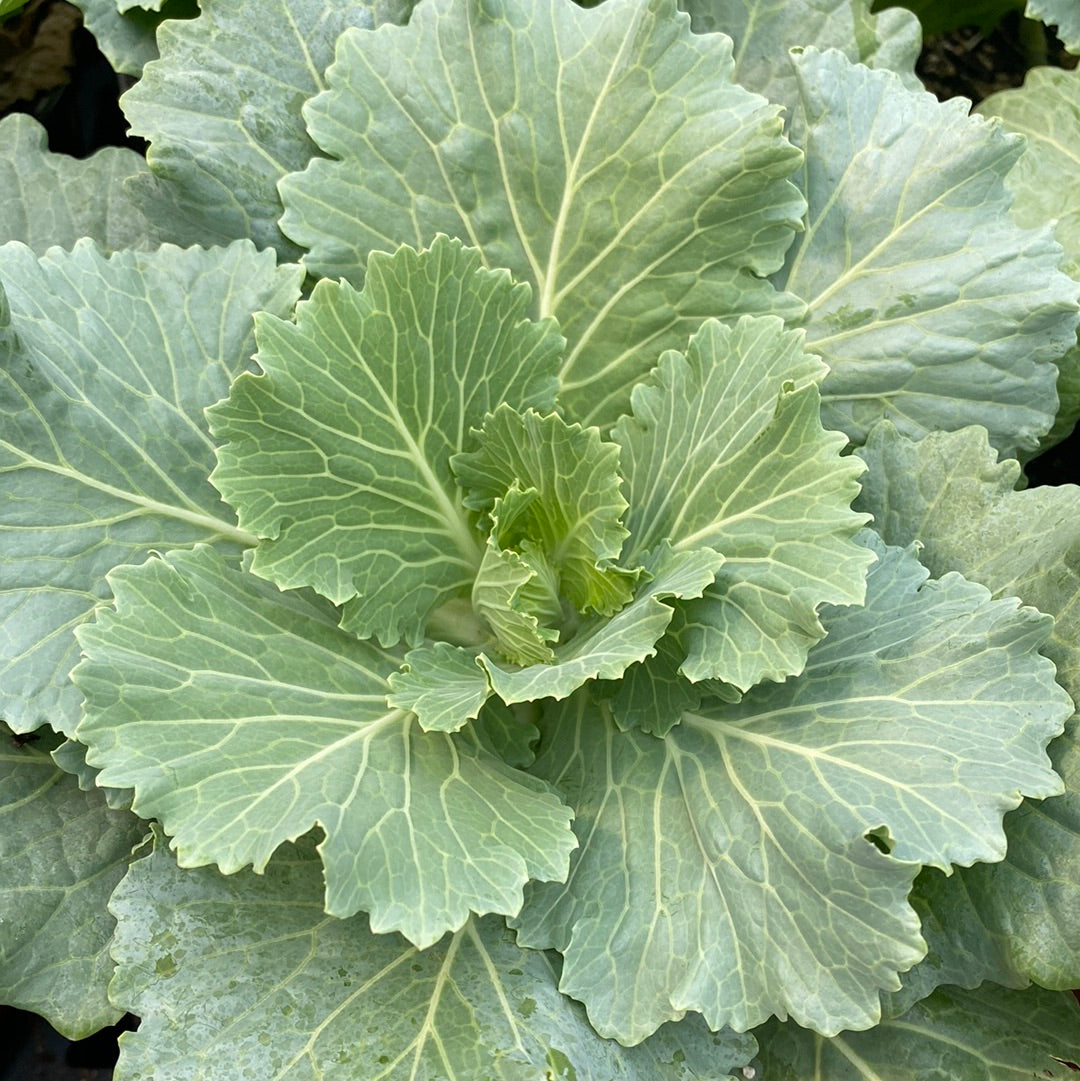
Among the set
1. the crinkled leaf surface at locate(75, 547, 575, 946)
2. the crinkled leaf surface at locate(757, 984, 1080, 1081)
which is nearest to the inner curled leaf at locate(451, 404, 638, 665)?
the crinkled leaf surface at locate(75, 547, 575, 946)

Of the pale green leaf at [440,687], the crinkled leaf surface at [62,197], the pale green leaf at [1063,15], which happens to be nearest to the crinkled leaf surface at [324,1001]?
the pale green leaf at [440,687]

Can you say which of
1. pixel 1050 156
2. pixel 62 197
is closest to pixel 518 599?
pixel 62 197

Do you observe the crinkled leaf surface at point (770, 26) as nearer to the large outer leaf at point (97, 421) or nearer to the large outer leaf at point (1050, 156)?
the large outer leaf at point (1050, 156)

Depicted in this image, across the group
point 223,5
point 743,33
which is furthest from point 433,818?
point 743,33

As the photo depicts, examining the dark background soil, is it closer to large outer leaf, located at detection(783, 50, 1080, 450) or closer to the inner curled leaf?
large outer leaf, located at detection(783, 50, 1080, 450)

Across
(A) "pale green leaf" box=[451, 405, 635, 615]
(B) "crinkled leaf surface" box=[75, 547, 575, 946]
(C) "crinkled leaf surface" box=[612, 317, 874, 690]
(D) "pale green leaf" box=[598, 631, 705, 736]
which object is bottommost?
(B) "crinkled leaf surface" box=[75, 547, 575, 946]

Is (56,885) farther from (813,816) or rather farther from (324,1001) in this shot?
(813,816)

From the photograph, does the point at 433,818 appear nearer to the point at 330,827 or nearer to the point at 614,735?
the point at 330,827
